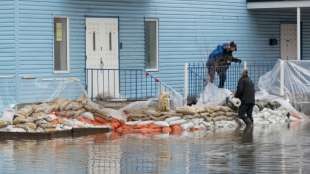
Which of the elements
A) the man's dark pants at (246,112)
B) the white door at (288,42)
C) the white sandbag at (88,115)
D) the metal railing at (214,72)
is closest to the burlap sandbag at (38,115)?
the white sandbag at (88,115)

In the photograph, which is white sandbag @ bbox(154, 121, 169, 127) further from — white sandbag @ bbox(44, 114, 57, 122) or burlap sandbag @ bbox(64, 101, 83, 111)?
white sandbag @ bbox(44, 114, 57, 122)

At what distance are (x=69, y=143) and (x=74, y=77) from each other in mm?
5464

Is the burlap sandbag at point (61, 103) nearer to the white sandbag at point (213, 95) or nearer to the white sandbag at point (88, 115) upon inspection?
the white sandbag at point (88, 115)

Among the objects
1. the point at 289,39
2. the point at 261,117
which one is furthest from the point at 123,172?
the point at 289,39

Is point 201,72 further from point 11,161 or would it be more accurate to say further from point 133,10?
point 11,161

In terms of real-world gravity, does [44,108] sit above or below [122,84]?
below

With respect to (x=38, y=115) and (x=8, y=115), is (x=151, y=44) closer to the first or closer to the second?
(x=38, y=115)

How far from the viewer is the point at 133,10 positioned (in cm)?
2628

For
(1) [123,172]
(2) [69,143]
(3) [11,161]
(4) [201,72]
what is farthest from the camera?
(4) [201,72]

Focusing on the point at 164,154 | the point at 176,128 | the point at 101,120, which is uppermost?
the point at 101,120

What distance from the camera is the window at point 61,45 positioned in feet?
79.8

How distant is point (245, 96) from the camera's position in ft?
76.6

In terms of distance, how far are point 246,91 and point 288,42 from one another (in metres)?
9.48

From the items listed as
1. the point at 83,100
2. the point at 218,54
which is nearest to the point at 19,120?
the point at 83,100
